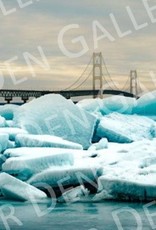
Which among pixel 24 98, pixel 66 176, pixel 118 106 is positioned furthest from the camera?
pixel 24 98

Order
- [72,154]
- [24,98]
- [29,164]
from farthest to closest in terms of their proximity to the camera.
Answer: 1. [24,98]
2. [72,154]
3. [29,164]

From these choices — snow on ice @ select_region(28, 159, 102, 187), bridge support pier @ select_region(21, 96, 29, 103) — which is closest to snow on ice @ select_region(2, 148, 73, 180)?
snow on ice @ select_region(28, 159, 102, 187)

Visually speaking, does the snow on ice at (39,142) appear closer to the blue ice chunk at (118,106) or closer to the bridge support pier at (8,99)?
the blue ice chunk at (118,106)

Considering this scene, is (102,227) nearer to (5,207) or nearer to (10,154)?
(5,207)

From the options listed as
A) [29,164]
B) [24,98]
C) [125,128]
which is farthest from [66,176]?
[24,98]

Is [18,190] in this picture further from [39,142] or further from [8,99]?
[8,99]

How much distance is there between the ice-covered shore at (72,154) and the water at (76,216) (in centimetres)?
32

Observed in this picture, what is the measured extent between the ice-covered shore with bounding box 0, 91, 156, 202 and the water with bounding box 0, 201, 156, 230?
0.32 m

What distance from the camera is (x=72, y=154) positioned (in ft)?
34.8

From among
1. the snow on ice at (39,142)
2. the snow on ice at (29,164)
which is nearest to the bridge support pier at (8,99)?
the snow on ice at (39,142)

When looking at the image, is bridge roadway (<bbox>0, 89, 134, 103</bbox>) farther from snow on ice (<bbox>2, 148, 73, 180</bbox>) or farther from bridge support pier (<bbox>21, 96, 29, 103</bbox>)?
snow on ice (<bbox>2, 148, 73, 180</bbox>)

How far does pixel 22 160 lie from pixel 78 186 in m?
0.99

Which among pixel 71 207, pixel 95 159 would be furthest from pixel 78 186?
pixel 95 159

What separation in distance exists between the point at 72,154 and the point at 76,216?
8.98 ft
